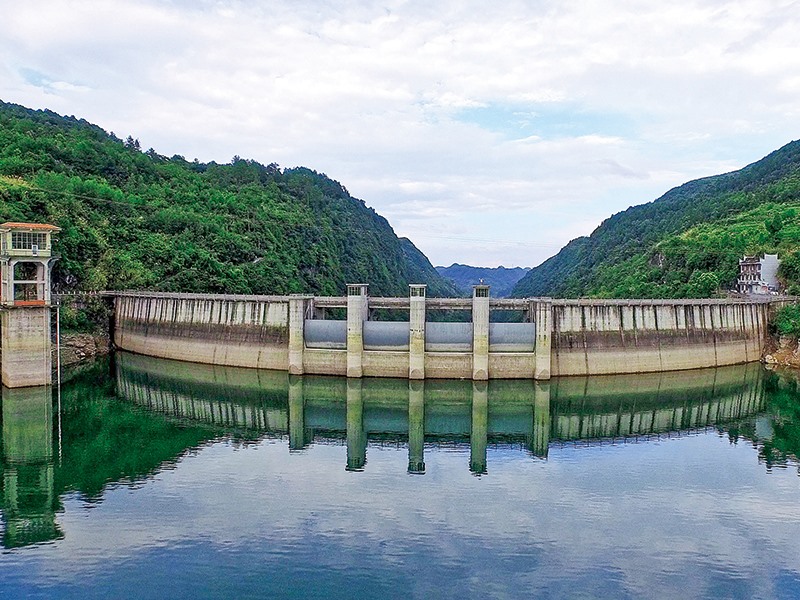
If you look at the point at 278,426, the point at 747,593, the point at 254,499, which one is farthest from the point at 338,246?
the point at 747,593

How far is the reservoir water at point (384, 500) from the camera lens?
58.0ft

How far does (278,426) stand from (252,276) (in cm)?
3921

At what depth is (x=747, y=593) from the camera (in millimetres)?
17047

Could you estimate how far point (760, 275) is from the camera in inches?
2312

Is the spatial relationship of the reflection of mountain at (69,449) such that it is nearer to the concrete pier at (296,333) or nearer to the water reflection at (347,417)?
the water reflection at (347,417)

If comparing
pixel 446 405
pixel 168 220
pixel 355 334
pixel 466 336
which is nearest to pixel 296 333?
pixel 355 334

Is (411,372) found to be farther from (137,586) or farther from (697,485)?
(137,586)

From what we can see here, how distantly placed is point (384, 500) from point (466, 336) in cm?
1985

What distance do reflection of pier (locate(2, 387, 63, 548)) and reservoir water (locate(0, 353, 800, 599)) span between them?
11 cm

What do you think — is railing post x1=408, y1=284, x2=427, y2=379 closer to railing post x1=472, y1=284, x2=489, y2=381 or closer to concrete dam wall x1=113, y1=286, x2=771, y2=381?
A: concrete dam wall x1=113, y1=286, x2=771, y2=381

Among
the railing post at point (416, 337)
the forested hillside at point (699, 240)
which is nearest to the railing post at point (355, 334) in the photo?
the railing post at point (416, 337)

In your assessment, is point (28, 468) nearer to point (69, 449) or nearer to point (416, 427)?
point (69, 449)

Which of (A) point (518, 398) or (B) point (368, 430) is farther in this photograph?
(A) point (518, 398)

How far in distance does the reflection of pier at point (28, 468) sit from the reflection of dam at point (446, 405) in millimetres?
6035
